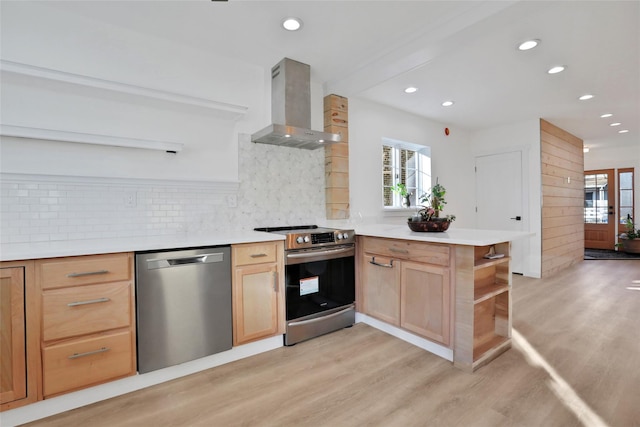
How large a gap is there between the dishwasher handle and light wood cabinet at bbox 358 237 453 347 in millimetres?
1382

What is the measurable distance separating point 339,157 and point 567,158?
479 cm

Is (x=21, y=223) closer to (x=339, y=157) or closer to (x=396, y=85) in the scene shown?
(x=339, y=157)

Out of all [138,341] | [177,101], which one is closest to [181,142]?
[177,101]

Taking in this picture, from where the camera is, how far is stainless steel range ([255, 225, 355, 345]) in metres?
2.48

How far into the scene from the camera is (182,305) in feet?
6.59

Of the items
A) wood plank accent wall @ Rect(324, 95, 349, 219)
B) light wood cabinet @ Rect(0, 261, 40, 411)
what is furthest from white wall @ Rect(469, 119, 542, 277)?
light wood cabinet @ Rect(0, 261, 40, 411)

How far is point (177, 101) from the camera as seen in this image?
2.33m

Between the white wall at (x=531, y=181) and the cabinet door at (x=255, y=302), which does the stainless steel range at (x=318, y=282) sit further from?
the white wall at (x=531, y=181)

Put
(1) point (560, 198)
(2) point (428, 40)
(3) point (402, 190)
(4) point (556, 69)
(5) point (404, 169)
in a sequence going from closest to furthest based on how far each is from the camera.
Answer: (2) point (428, 40)
(4) point (556, 69)
(3) point (402, 190)
(5) point (404, 169)
(1) point (560, 198)

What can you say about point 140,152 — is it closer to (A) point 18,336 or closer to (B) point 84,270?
(B) point 84,270

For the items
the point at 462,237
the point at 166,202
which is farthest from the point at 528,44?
the point at 166,202

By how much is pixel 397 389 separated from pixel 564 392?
102cm

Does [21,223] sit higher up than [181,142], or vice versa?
[181,142]

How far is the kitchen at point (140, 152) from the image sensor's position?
203 centimetres
